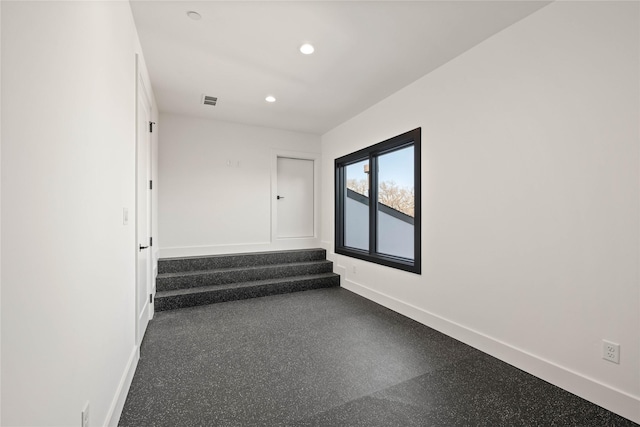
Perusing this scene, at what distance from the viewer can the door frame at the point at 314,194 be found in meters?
4.80

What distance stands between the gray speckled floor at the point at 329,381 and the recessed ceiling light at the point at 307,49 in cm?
260

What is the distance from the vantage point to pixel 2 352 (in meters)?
0.64

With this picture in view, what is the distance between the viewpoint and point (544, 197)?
79.4 inches

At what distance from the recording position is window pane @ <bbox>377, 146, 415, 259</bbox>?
3.38 m

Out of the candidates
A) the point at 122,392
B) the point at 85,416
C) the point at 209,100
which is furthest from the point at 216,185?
the point at 85,416

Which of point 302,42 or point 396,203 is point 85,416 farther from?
point 396,203

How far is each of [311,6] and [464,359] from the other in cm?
291

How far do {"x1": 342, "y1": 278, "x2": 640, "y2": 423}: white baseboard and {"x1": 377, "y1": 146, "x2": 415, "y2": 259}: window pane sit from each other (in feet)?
2.45

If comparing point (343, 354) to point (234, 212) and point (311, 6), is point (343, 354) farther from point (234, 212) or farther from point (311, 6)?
point (234, 212)

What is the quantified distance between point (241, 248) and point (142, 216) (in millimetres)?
2071

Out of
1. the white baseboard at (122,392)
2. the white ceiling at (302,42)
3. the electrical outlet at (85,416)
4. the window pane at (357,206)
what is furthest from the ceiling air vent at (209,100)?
the electrical outlet at (85,416)

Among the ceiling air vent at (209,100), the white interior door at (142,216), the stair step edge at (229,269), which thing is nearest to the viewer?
the white interior door at (142,216)

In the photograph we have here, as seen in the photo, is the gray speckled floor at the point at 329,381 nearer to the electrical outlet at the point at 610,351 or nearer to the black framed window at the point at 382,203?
the electrical outlet at the point at 610,351

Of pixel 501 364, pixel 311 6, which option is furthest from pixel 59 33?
pixel 501 364
